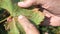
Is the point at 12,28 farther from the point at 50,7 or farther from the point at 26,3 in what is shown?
the point at 50,7

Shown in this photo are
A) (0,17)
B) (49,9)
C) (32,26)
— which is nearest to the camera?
(32,26)

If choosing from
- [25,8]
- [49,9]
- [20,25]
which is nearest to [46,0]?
[49,9]

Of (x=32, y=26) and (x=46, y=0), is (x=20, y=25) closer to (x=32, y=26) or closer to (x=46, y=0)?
(x=32, y=26)

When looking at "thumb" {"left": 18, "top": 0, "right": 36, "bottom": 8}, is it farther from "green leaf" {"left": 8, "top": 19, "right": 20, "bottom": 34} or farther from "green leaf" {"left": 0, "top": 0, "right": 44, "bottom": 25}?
"green leaf" {"left": 8, "top": 19, "right": 20, "bottom": 34}

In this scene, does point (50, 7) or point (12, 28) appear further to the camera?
point (50, 7)

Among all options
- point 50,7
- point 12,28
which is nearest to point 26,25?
point 12,28

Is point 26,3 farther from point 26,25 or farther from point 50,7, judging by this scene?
point 50,7

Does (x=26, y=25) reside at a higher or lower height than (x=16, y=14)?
lower

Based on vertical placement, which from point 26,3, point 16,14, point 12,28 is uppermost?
point 26,3
